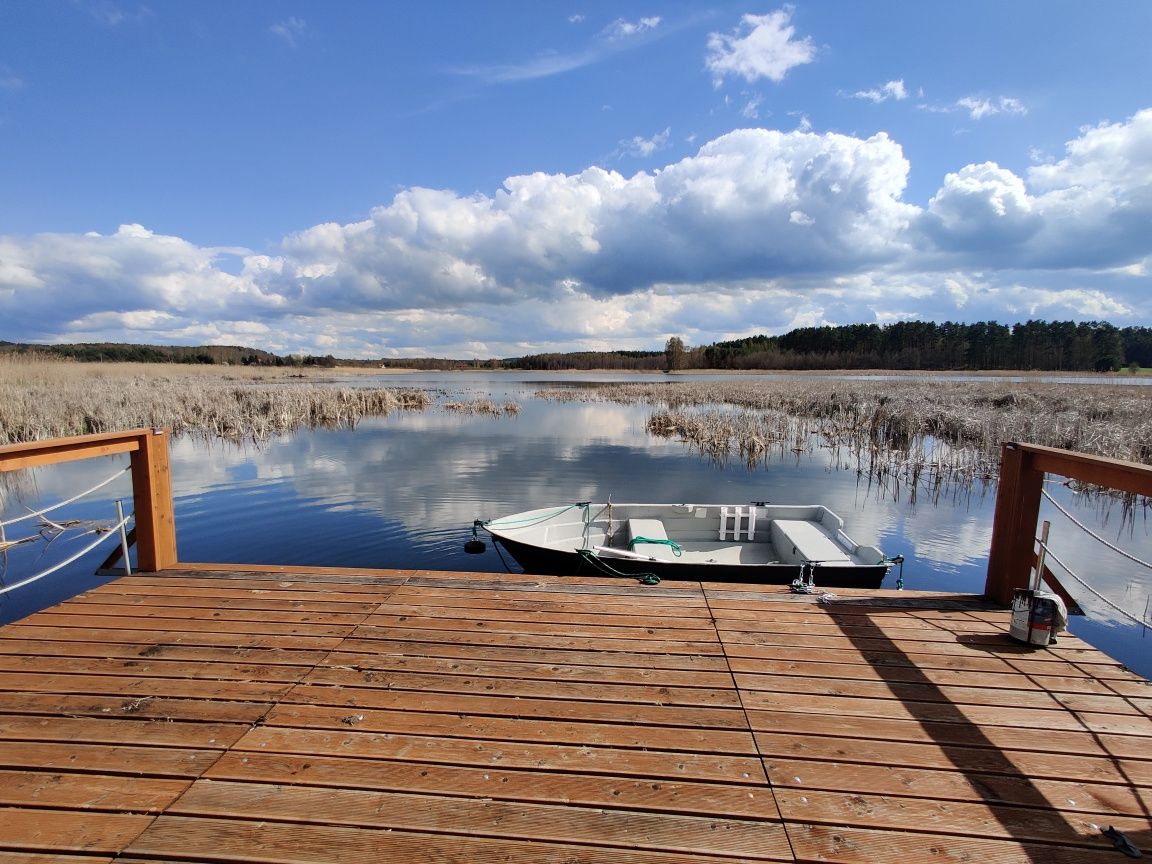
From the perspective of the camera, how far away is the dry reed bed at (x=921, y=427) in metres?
14.9

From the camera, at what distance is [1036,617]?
355 cm

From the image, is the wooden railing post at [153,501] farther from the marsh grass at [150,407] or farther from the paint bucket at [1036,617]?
the marsh grass at [150,407]

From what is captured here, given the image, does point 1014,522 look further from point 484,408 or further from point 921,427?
point 484,408

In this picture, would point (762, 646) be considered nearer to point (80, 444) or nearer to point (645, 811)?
point (645, 811)

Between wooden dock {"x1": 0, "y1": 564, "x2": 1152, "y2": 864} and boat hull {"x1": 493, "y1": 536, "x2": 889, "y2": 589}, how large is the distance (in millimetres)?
2110

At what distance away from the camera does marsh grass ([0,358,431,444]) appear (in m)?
16.6

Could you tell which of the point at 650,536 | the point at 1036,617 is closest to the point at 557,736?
the point at 1036,617

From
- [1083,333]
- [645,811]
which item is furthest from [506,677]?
[1083,333]

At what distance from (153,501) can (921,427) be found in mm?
23316

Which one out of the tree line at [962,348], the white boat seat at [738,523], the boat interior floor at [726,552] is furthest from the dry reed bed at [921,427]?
the tree line at [962,348]

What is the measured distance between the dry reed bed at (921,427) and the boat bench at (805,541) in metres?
8.54

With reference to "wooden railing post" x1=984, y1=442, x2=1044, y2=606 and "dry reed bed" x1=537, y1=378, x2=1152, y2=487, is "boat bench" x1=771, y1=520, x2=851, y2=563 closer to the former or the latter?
"wooden railing post" x1=984, y1=442, x2=1044, y2=606

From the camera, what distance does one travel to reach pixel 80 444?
4066mm

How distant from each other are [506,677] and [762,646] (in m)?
1.64
